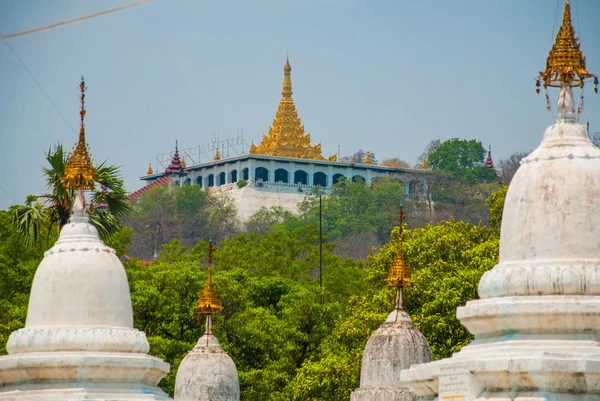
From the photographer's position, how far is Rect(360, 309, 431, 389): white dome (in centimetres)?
3278

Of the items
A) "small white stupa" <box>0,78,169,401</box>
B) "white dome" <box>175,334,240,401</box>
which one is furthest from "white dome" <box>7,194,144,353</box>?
"white dome" <box>175,334,240,401</box>

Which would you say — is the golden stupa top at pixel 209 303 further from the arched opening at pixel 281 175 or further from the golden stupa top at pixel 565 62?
the arched opening at pixel 281 175

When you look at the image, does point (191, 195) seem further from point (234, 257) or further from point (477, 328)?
point (477, 328)

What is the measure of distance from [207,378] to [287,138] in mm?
117368

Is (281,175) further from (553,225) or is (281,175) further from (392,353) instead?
(553,225)

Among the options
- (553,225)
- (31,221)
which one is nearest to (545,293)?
(553,225)

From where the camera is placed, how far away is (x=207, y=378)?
3609 centimetres

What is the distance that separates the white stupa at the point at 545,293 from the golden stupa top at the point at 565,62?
0.02 metres

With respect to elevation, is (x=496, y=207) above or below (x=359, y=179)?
below

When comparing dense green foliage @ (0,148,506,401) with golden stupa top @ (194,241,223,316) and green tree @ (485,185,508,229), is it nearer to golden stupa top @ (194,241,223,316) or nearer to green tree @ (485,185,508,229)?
green tree @ (485,185,508,229)

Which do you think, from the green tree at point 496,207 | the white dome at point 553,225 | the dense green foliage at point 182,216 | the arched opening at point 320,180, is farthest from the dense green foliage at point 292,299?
the arched opening at point 320,180

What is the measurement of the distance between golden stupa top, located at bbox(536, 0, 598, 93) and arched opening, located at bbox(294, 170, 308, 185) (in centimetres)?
13205

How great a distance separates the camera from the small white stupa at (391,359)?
32656mm

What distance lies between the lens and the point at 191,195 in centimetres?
14438
